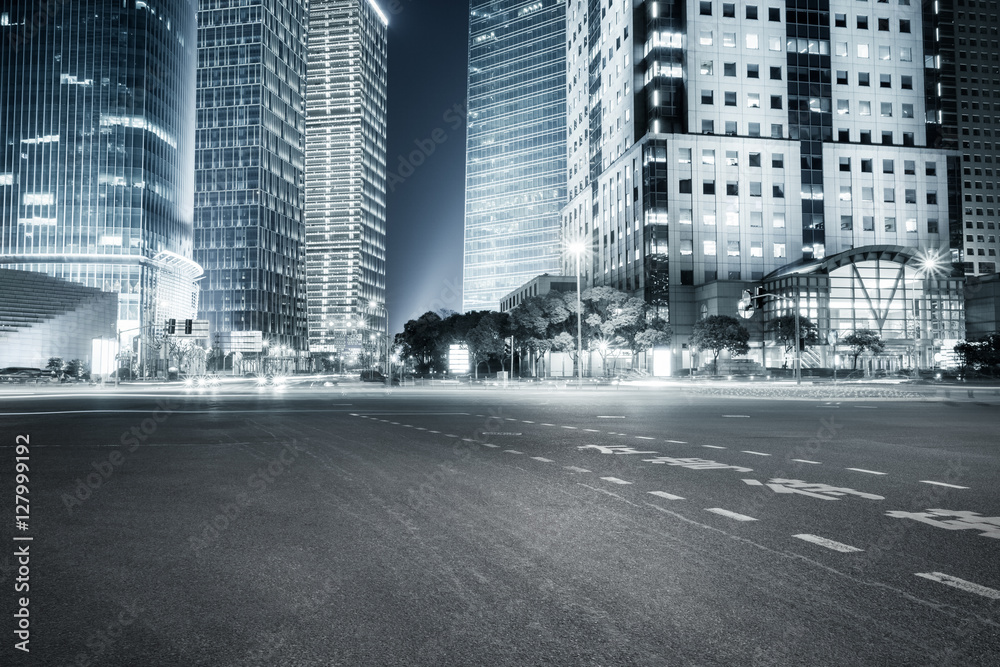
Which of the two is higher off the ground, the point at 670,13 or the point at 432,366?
the point at 670,13

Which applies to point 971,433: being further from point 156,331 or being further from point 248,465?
point 156,331

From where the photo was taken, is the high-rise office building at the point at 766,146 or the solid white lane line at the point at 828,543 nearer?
the solid white lane line at the point at 828,543

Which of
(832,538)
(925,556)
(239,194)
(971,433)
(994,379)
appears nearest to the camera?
(925,556)

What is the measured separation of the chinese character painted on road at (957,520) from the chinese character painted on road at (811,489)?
103 centimetres

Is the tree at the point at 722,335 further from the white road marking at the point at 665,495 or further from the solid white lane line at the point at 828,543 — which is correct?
the solid white lane line at the point at 828,543

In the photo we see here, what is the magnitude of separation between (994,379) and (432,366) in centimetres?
8075

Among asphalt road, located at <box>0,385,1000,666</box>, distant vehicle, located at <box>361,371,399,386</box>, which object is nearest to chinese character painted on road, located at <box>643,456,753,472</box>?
asphalt road, located at <box>0,385,1000,666</box>

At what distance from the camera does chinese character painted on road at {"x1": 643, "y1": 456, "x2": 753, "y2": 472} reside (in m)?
11.6

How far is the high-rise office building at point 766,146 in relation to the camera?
93.2 meters

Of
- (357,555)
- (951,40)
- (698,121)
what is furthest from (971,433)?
(951,40)

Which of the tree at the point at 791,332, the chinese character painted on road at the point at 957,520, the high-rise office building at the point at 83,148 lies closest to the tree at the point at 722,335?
the tree at the point at 791,332

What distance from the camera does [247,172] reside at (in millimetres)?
165375

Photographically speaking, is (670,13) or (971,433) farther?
(670,13)

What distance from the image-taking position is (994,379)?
66000 mm
